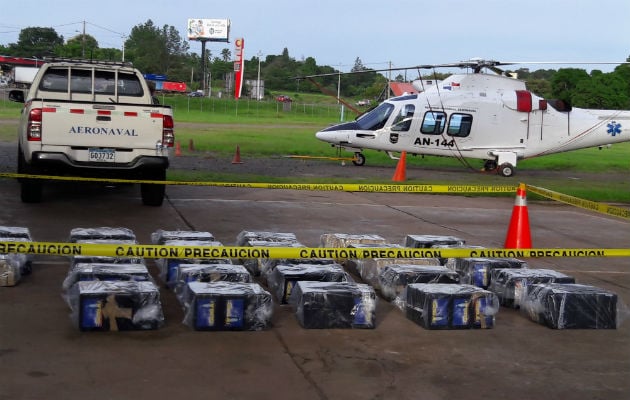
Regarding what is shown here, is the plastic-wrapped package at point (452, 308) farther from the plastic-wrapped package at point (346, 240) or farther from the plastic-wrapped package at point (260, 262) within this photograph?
the plastic-wrapped package at point (346, 240)

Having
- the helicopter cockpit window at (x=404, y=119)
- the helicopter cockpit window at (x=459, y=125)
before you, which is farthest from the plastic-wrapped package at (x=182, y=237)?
the helicopter cockpit window at (x=459, y=125)

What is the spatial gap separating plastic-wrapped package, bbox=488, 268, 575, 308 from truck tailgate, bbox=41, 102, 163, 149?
19.3 ft

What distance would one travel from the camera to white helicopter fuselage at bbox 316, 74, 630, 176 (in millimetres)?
23609

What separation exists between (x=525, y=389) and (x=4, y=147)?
22.2 m

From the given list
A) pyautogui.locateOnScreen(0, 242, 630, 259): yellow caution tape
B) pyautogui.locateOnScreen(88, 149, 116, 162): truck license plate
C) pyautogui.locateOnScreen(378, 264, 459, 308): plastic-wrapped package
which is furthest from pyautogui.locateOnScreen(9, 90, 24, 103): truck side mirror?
pyautogui.locateOnScreen(378, 264, 459, 308): plastic-wrapped package

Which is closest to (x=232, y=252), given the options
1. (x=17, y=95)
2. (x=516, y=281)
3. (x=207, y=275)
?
(x=207, y=275)

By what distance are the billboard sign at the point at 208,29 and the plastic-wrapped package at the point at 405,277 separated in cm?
14009

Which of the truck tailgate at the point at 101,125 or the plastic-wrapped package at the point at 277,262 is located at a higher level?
the truck tailgate at the point at 101,125

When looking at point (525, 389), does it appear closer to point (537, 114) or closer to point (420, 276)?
point (420, 276)

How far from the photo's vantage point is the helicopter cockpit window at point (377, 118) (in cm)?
2409

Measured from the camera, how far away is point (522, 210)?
34.7ft

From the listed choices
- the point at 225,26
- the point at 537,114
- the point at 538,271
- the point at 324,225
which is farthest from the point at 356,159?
the point at 225,26

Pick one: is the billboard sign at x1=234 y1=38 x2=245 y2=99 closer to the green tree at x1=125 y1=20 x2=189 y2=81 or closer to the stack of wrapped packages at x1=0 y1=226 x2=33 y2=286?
the green tree at x1=125 y1=20 x2=189 y2=81

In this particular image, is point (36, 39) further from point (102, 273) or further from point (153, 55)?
point (102, 273)
